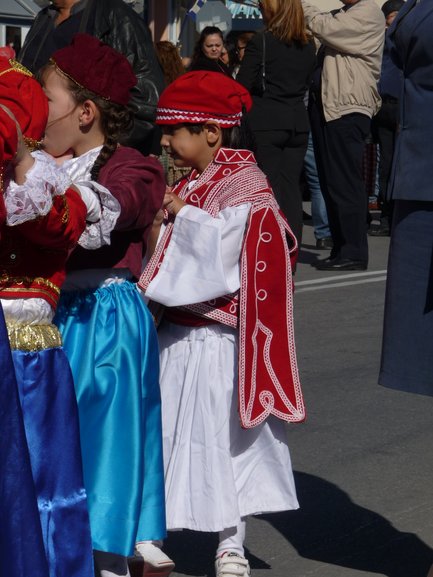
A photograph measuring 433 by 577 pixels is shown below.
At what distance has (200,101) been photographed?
4.18 meters

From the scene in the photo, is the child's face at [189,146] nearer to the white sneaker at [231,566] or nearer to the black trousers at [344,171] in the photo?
the white sneaker at [231,566]

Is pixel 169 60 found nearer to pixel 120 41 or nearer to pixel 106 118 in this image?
pixel 120 41

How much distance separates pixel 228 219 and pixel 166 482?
823mm

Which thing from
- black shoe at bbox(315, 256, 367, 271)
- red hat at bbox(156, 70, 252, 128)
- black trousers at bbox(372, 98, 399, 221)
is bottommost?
black shoe at bbox(315, 256, 367, 271)

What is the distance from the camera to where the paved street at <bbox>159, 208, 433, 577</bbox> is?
4273 mm

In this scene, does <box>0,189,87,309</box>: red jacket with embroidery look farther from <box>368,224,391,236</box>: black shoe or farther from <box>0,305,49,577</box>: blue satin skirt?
<box>368,224,391,236</box>: black shoe

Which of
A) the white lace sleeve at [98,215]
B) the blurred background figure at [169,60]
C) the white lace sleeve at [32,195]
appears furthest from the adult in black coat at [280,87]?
the white lace sleeve at [32,195]

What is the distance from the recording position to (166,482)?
4082mm

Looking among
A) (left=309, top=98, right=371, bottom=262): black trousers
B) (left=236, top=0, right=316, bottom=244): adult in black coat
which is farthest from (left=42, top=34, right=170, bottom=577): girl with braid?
(left=309, top=98, right=371, bottom=262): black trousers

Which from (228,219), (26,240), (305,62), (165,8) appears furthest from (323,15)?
(165,8)

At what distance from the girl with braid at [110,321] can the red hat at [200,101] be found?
45 cm

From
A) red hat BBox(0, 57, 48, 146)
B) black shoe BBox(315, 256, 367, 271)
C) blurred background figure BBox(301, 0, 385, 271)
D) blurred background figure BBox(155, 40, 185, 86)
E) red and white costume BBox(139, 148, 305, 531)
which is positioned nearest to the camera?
red hat BBox(0, 57, 48, 146)

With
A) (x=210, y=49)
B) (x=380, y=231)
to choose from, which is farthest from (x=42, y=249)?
(x=380, y=231)

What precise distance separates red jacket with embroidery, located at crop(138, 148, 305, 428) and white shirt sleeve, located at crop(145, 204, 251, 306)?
4 cm
